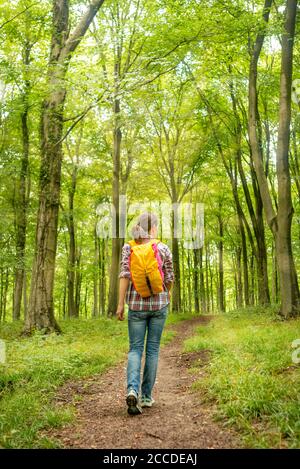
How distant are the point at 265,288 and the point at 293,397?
14.8 metres

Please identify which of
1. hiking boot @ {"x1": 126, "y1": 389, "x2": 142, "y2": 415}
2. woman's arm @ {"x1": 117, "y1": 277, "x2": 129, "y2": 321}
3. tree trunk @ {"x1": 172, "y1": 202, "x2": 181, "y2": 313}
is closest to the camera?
hiking boot @ {"x1": 126, "y1": 389, "x2": 142, "y2": 415}

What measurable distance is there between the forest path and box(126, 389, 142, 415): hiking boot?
7 centimetres

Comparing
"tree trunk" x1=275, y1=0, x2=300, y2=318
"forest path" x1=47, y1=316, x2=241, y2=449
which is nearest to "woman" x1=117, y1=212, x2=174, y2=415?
"forest path" x1=47, y1=316, x2=241, y2=449

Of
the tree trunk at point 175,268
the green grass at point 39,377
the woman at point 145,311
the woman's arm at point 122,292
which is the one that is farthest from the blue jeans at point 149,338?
the tree trunk at point 175,268

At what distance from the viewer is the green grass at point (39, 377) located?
3909 mm

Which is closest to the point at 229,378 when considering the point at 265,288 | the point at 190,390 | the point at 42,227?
the point at 190,390

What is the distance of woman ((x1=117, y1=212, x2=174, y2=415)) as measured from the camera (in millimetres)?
4629

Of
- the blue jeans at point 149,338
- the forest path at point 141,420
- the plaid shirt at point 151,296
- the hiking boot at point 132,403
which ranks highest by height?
the plaid shirt at point 151,296

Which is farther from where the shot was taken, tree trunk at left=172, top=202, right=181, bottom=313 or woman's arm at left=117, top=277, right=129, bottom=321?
tree trunk at left=172, top=202, right=181, bottom=313

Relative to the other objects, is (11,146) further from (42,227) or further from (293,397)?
(293,397)

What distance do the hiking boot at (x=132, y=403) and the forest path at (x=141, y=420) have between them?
0.07m

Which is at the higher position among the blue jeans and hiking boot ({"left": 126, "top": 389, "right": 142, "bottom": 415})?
the blue jeans

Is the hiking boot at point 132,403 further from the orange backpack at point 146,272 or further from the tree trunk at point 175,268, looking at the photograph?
the tree trunk at point 175,268

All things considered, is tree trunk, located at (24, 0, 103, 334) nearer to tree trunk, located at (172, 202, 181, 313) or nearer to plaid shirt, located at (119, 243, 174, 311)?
plaid shirt, located at (119, 243, 174, 311)
